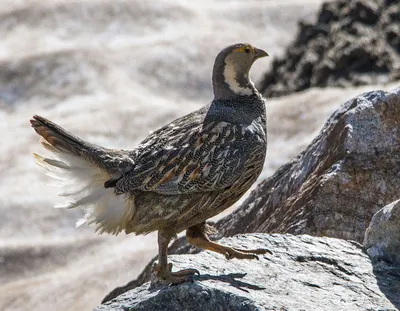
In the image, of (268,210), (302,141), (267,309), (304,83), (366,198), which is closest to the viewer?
(267,309)

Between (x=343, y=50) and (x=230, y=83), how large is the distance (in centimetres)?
992

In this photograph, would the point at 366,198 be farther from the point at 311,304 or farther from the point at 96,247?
the point at 96,247

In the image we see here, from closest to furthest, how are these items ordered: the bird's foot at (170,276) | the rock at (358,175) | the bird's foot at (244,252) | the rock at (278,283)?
the rock at (278,283), the bird's foot at (170,276), the bird's foot at (244,252), the rock at (358,175)

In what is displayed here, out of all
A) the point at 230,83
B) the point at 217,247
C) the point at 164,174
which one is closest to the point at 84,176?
the point at 164,174

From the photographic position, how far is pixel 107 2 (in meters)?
21.2

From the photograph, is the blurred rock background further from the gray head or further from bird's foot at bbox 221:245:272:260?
bird's foot at bbox 221:245:272:260

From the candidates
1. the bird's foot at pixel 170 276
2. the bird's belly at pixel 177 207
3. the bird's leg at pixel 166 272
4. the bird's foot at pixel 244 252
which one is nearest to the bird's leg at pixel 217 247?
the bird's foot at pixel 244 252

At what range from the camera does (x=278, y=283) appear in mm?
6586

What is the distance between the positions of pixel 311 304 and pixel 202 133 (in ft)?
5.95

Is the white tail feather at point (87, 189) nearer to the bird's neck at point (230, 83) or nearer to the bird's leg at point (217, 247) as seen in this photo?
the bird's leg at point (217, 247)

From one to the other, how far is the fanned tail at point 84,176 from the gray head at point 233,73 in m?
1.20

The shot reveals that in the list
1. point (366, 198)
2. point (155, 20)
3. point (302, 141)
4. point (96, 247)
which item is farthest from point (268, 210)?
point (155, 20)

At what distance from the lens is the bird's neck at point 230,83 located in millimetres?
8154

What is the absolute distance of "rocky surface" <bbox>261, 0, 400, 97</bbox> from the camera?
1758cm
